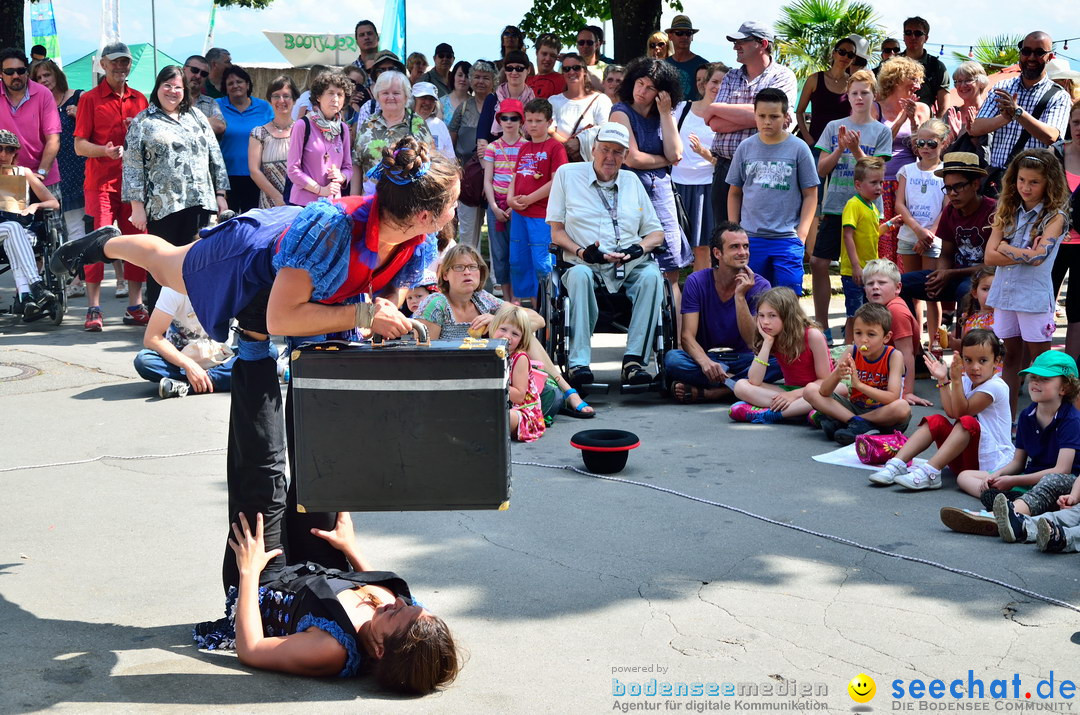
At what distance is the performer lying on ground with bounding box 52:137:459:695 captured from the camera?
337cm

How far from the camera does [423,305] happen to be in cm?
672

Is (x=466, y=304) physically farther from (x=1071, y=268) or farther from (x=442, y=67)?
(x=442, y=67)

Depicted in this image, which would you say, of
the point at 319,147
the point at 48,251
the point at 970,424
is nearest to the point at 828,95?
the point at 319,147

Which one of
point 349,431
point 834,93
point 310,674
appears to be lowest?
point 310,674

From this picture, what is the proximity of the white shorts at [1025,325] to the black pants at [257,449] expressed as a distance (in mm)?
4225

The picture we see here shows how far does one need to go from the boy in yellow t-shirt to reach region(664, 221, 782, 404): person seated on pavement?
1182 mm

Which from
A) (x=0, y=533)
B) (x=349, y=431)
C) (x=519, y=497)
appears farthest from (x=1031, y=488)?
(x=0, y=533)

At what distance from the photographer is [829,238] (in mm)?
8492

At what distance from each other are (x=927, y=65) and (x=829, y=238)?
2.75 meters

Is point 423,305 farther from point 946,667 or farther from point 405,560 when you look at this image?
point 946,667

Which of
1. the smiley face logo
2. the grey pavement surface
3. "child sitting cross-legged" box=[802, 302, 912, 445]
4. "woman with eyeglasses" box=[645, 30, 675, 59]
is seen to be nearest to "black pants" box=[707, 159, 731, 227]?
"woman with eyeglasses" box=[645, 30, 675, 59]

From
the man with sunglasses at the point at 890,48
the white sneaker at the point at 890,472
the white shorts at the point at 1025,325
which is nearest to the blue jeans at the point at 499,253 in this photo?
the man with sunglasses at the point at 890,48

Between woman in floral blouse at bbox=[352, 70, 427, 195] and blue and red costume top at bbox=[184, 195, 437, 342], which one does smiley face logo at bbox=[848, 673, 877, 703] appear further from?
woman in floral blouse at bbox=[352, 70, 427, 195]

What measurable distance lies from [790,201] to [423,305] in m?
2.66
